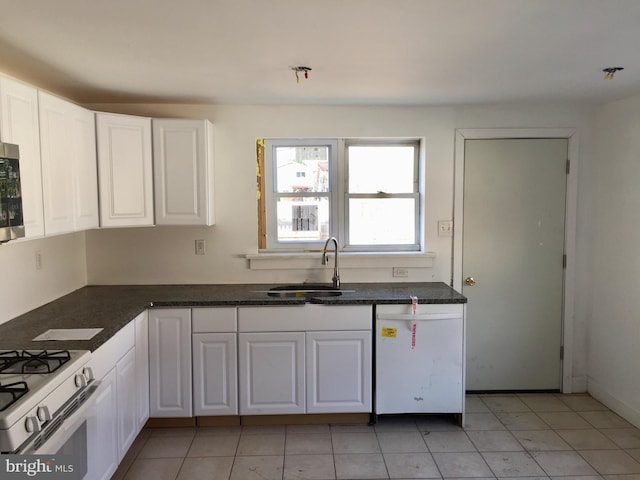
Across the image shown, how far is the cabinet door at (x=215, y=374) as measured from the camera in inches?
118

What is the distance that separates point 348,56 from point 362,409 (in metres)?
2.19

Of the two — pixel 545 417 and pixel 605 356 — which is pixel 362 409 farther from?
pixel 605 356

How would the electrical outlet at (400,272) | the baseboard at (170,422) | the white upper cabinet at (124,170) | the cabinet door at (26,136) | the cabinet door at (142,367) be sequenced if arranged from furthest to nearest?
the electrical outlet at (400,272) < the baseboard at (170,422) < the white upper cabinet at (124,170) < the cabinet door at (142,367) < the cabinet door at (26,136)

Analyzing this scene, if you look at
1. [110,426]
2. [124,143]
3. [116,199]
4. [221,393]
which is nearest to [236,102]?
[124,143]

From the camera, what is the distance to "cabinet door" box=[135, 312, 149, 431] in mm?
2773

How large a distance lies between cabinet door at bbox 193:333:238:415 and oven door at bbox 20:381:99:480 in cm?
97

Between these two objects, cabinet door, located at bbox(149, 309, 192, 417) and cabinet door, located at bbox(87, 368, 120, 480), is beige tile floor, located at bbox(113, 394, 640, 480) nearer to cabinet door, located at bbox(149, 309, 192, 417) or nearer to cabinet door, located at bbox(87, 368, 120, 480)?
cabinet door, located at bbox(149, 309, 192, 417)

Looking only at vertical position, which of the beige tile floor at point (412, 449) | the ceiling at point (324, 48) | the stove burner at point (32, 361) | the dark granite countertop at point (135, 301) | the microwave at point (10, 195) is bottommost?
the beige tile floor at point (412, 449)

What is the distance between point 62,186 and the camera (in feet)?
8.23

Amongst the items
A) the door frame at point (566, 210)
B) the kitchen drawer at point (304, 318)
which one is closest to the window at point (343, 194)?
the door frame at point (566, 210)

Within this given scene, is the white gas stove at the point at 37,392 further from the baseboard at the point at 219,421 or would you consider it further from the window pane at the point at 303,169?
the window pane at the point at 303,169

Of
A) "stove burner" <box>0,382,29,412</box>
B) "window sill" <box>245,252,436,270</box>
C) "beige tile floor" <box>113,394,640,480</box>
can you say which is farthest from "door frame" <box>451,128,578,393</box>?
"stove burner" <box>0,382,29,412</box>

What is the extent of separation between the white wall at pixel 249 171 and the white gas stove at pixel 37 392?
5.03 ft

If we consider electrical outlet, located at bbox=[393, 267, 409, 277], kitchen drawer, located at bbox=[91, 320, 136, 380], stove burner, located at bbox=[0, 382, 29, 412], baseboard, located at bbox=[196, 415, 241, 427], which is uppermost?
electrical outlet, located at bbox=[393, 267, 409, 277]
